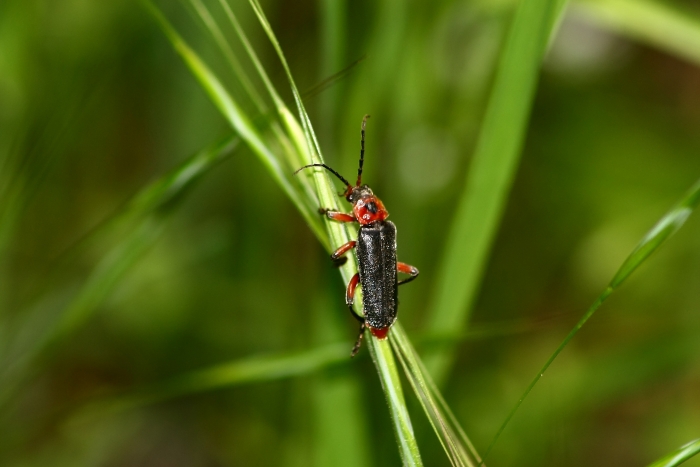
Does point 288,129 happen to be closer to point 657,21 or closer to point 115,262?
point 115,262

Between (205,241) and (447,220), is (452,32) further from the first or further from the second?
(205,241)

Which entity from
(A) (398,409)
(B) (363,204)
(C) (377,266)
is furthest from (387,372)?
(B) (363,204)

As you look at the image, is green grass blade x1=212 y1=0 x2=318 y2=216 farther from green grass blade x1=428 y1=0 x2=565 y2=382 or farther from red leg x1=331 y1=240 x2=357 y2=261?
green grass blade x1=428 y1=0 x2=565 y2=382

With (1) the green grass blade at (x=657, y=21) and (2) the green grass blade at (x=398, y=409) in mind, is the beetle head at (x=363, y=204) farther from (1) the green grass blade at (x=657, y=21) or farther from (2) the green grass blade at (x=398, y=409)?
(1) the green grass blade at (x=657, y=21)

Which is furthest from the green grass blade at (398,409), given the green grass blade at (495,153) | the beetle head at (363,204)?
the beetle head at (363,204)

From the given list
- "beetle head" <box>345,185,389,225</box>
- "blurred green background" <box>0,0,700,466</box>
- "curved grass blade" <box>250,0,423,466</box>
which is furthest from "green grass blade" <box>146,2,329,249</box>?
"beetle head" <box>345,185,389,225</box>
